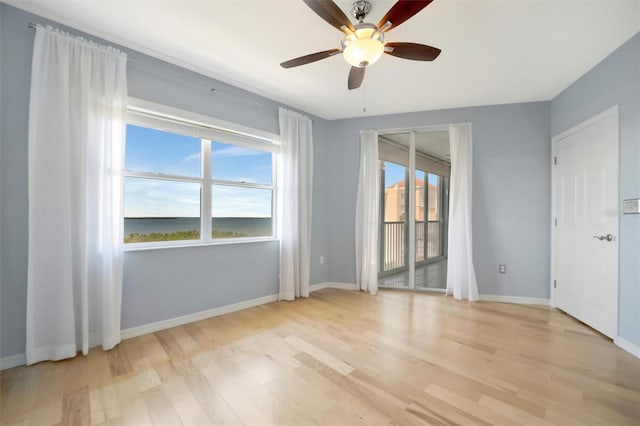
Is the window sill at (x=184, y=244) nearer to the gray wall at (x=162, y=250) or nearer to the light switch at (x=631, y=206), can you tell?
the gray wall at (x=162, y=250)

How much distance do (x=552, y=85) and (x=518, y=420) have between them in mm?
3413

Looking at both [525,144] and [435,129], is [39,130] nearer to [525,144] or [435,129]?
[435,129]

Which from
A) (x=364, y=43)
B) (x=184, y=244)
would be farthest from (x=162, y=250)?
(x=364, y=43)

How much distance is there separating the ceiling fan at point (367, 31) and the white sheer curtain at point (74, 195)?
5.42ft

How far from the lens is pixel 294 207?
12.3 ft

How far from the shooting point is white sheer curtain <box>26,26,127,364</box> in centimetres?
208

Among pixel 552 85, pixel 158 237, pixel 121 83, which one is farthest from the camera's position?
pixel 552 85

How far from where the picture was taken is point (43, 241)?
208 centimetres

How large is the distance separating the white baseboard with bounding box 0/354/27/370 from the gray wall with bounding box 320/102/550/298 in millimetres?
4714

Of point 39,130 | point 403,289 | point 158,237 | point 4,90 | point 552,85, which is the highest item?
point 552,85

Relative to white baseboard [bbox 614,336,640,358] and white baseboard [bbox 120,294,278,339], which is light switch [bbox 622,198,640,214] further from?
white baseboard [bbox 120,294,278,339]

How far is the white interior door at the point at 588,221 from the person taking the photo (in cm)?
257

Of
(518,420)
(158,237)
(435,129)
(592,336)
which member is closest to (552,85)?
(435,129)

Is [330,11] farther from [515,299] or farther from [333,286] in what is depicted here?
[515,299]
